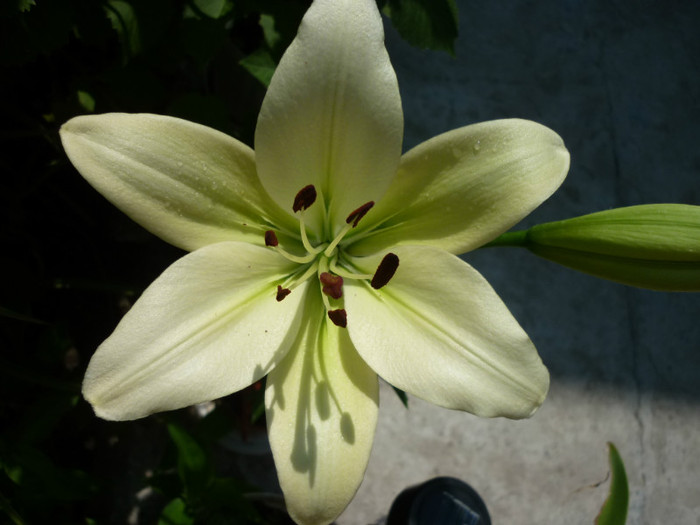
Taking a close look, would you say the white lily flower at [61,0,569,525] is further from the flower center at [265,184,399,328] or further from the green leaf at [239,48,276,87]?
the green leaf at [239,48,276,87]

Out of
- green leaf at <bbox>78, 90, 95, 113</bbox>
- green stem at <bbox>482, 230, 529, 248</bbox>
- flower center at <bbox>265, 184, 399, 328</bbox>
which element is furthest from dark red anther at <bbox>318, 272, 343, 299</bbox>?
green leaf at <bbox>78, 90, 95, 113</bbox>

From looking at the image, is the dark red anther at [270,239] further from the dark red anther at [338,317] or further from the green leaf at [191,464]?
the green leaf at [191,464]

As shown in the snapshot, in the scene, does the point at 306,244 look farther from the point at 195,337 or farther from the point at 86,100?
the point at 86,100

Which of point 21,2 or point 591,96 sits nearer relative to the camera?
point 21,2

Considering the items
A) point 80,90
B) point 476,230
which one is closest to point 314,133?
point 476,230

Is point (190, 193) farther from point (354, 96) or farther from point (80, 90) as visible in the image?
point (80, 90)

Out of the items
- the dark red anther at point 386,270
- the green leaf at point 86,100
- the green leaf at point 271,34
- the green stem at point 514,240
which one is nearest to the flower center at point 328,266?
the dark red anther at point 386,270

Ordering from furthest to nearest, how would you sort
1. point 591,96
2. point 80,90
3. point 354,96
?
point 591,96
point 80,90
point 354,96
